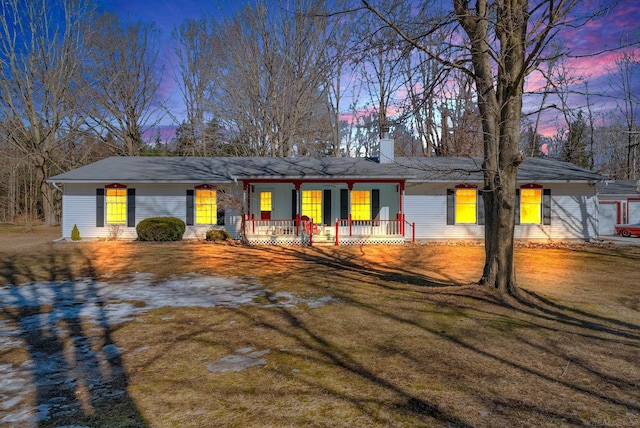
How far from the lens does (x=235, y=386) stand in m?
3.95

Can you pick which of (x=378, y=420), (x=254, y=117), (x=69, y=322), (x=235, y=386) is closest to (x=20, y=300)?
(x=69, y=322)

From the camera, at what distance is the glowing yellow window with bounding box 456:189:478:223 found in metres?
18.8

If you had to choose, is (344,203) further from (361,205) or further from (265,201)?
(265,201)

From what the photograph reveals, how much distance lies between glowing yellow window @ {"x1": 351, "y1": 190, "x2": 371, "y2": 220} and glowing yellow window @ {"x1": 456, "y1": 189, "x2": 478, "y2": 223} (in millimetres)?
3969

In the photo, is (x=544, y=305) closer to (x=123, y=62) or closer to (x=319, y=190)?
(x=319, y=190)

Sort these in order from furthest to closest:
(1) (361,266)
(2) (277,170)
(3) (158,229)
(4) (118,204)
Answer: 1. (2) (277,170)
2. (4) (118,204)
3. (3) (158,229)
4. (1) (361,266)

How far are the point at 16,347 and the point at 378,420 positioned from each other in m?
4.48

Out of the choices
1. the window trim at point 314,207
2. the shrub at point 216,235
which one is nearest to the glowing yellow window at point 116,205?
the shrub at point 216,235

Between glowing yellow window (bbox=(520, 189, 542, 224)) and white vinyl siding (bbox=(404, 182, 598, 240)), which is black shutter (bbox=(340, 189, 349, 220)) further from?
glowing yellow window (bbox=(520, 189, 542, 224))

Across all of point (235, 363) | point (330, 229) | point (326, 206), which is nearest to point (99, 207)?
point (326, 206)

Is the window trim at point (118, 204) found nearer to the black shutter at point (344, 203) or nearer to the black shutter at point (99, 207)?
the black shutter at point (99, 207)

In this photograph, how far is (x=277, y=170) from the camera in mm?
18859

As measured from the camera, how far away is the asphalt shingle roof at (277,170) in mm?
17625

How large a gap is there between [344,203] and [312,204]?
4.82 ft
